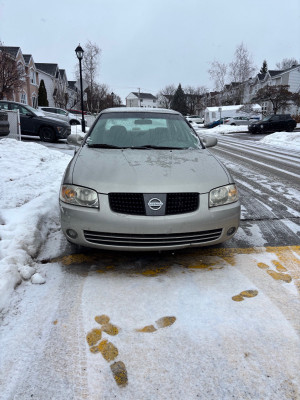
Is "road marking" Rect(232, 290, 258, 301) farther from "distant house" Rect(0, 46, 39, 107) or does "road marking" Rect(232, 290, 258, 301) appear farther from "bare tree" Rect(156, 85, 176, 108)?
"bare tree" Rect(156, 85, 176, 108)

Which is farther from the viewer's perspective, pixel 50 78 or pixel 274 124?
pixel 50 78

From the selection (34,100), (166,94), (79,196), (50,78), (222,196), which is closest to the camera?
(79,196)

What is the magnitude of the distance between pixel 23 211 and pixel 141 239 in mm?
2048

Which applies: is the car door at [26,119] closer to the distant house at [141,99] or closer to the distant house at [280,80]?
the distant house at [280,80]

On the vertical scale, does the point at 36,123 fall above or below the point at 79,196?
above

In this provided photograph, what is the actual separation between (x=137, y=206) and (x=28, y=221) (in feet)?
5.48

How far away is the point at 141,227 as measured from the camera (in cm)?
248

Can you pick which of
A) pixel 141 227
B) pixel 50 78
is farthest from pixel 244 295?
pixel 50 78

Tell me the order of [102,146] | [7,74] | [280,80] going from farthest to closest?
[280,80] → [7,74] → [102,146]

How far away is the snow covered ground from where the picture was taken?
2.58 meters

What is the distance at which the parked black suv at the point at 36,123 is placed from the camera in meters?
12.5

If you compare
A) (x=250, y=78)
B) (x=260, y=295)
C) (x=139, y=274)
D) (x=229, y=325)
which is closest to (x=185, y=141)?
(x=139, y=274)

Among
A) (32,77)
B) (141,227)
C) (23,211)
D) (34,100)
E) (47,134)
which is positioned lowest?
(23,211)

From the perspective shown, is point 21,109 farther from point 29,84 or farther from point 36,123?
point 29,84
